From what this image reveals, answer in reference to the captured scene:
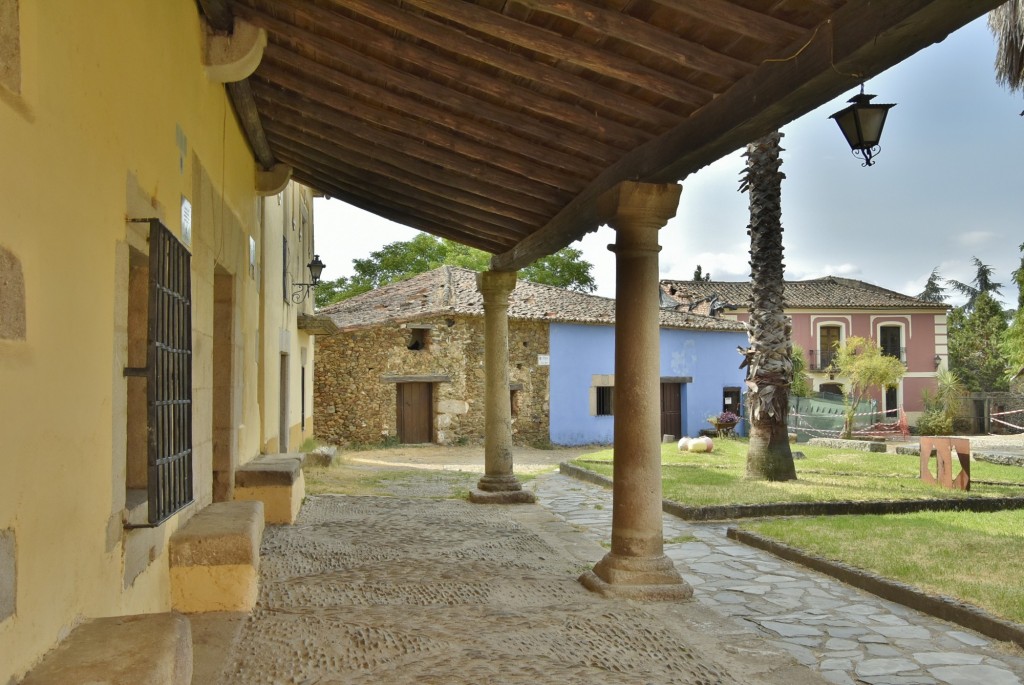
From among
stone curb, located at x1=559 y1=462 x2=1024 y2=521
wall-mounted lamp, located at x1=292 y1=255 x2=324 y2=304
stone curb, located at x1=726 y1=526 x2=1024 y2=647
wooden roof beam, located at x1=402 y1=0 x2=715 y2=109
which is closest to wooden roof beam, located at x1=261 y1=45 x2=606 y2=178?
wooden roof beam, located at x1=402 y1=0 x2=715 y2=109

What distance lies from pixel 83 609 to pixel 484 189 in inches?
196

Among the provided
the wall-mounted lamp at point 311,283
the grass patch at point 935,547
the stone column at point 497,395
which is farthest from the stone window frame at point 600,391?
the grass patch at point 935,547

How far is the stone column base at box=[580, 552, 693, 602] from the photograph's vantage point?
506 centimetres

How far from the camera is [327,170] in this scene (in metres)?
8.18

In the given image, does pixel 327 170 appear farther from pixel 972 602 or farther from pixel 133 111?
pixel 972 602

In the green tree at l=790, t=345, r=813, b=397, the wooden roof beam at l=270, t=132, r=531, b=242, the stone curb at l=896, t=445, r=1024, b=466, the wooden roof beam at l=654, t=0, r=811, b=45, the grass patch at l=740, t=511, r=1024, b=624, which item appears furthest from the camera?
the green tree at l=790, t=345, r=813, b=397

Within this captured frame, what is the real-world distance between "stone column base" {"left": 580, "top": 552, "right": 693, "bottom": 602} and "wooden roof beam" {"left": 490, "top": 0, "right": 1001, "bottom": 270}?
243 centimetres

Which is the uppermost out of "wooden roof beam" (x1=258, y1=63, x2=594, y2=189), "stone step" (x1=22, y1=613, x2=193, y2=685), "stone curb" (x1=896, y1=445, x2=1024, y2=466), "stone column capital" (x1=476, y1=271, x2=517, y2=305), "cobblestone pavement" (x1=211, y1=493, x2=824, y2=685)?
"wooden roof beam" (x1=258, y1=63, x2=594, y2=189)

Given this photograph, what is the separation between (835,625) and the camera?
186 inches

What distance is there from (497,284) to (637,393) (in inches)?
159

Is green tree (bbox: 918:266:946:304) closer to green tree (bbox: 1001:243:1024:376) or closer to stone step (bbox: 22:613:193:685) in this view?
green tree (bbox: 1001:243:1024:376)

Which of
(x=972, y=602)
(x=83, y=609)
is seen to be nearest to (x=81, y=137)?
(x=83, y=609)

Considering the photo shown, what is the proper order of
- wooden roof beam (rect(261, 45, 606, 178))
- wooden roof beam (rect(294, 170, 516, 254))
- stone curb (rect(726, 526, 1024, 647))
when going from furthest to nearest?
1. wooden roof beam (rect(294, 170, 516, 254))
2. wooden roof beam (rect(261, 45, 606, 178))
3. stone curb (rect(726, 526, 1024, 647))

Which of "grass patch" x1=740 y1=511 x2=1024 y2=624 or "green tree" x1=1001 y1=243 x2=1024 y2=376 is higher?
"green tree" x1=1001 y1=243 x2=1024 y2=376
